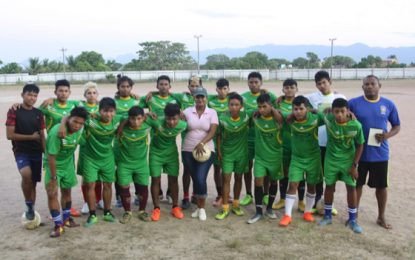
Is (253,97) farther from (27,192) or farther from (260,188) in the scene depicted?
(27,192)

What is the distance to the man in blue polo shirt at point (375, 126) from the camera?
5607 millimetres

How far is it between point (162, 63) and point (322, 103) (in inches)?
2856

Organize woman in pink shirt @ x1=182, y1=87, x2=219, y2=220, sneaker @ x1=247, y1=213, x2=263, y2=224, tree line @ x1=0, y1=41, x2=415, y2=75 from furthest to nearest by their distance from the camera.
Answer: tree line @ x1=0, y1=41, x2=415, y2=75 < woman in pink shirt @ x1=182, y1=87, x2=219, y2=220 < sneaker @ x1=247, y1=213, x2=263, y2=224

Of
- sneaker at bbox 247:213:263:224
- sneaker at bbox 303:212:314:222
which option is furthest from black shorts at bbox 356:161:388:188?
sneaker at bbox 247:213:263:224

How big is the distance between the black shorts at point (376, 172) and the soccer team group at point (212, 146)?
14 millimetres

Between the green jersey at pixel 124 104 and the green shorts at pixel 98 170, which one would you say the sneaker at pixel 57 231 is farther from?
the green jersey at pixel 124 104

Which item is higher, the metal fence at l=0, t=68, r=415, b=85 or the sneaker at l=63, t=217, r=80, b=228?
the metal fence at l=0, t=68, r=415, b=85

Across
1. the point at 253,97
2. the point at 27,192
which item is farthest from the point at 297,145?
the point at 27,192

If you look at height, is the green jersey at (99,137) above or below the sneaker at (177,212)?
above

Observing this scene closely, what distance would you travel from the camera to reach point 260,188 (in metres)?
6.08

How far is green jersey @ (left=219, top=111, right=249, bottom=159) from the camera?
20.1 feet

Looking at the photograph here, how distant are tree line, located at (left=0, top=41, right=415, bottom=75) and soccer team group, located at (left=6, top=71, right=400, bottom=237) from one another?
61.7 m

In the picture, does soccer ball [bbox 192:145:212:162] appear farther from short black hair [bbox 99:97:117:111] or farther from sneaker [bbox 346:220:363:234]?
sneaker [bbox 346:220:363:234]

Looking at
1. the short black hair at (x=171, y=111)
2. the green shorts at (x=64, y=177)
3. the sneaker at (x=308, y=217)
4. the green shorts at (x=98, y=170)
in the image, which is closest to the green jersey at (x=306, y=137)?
the sneaker at (x=308, y=217)
